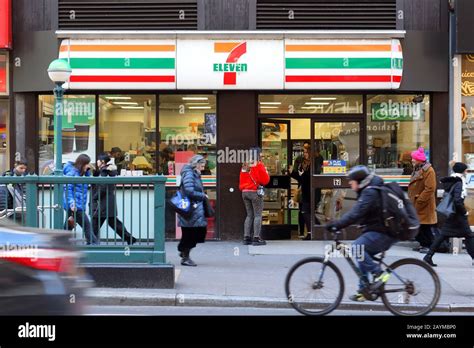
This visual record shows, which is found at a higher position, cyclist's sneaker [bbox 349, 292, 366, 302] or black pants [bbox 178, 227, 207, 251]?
black pants [bbox 178, 227, 207, 251]

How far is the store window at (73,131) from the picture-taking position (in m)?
12.5

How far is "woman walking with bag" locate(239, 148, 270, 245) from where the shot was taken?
1180 cm

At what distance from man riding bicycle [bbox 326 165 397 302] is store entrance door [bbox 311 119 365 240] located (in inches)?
220

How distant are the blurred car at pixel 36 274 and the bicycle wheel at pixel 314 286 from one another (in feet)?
10.2

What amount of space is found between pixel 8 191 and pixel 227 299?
3.38 metres

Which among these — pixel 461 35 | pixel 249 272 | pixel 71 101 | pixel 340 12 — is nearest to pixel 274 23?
pixel 340 12

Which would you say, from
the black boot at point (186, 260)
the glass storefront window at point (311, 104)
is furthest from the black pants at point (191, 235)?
the glass storefront window at point (311, 104)

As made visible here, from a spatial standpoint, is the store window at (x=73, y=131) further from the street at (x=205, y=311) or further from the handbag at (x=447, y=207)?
the handbag at (x=447, y=207)

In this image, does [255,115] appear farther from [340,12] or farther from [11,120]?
[11,120]

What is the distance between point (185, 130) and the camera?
41.5 feet

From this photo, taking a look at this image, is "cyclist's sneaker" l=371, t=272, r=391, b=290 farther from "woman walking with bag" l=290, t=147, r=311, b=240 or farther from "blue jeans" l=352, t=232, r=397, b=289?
"woman walking with bag" l=290, t=147, r=311, b=240

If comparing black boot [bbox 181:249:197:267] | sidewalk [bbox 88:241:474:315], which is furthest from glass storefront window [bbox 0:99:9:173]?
black boot [bbox 181:249:197:267]

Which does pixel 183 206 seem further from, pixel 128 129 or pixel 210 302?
pixel 128 129

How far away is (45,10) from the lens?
12312 millimetres
